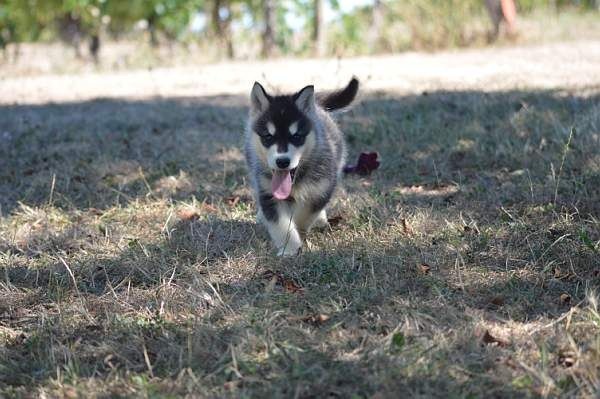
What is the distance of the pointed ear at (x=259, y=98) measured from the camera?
4.50 meters

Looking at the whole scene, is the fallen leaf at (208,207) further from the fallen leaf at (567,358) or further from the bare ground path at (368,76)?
the bare ground path at (368,76)

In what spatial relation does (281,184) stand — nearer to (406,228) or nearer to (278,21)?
(406,228)

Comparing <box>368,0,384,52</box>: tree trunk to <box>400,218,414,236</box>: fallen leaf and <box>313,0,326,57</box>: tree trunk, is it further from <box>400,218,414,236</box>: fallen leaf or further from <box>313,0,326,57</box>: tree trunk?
<box>400,218,414,236</box>: fallen leaf

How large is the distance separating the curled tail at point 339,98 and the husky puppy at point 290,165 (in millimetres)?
645

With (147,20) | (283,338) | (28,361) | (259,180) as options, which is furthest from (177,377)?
(147,20)

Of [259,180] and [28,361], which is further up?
[259,180]

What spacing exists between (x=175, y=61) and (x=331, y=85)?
5.58 meters

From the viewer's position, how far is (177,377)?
9.36 feet

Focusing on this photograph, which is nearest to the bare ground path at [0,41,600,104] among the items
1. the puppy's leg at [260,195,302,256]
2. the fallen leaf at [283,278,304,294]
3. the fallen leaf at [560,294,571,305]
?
the puppy's leg at [260,195,302,256]

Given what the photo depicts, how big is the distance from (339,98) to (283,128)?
118 centimetres

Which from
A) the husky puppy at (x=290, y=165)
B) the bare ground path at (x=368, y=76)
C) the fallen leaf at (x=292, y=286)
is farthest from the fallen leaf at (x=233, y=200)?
the bare ground path at (x=368, y=76)

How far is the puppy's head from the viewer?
4191 mm

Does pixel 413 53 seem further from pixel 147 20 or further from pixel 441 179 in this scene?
pixel 441 179

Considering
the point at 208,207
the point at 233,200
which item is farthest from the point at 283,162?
the point at 233,200
